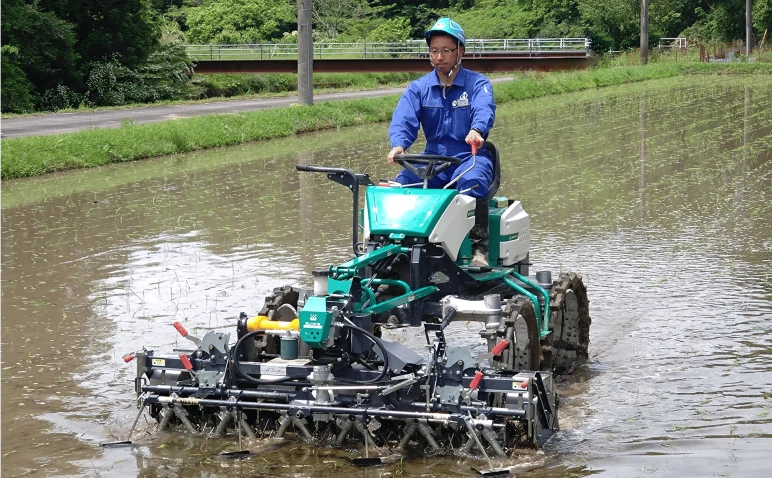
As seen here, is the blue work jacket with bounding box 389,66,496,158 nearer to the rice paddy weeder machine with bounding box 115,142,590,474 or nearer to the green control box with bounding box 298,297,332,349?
the rice paddy weeder machine with bounding box 115,142,590,474

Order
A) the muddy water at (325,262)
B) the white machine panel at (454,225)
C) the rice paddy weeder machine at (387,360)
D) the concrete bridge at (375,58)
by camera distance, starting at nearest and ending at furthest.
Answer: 1. the rice paddy weeder machine at (387,360)
2. the muddy water at (325,262)
3. the white machine panel at (454,225)
4. the concrete bridge at (375,58)

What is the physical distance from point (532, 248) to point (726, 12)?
73.4m

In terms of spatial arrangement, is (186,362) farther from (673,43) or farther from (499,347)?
(673,43)

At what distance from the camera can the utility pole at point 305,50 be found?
29.0 meters

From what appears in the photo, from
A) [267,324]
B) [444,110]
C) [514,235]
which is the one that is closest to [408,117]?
[444,110]

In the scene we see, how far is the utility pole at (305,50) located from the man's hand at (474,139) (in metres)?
21.8

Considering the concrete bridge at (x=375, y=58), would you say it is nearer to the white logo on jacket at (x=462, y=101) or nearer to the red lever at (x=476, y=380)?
the white logo on jacket at (x=462, y=101)

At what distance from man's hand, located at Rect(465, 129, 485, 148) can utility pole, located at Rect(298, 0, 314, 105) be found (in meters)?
21.8

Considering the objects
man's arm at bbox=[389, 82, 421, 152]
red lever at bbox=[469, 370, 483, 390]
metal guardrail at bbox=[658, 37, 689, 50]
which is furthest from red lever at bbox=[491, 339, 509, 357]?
metal guardrail at bbox=[658, 37, 689, 50]

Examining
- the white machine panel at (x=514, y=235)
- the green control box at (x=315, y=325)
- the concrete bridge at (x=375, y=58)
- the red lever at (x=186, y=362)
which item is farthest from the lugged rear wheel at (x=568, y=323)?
the concrete bridge at (x=375, y=58)


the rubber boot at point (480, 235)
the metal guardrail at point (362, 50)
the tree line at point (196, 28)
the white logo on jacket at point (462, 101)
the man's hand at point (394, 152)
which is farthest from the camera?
the metal guardrail at point (362, 50)

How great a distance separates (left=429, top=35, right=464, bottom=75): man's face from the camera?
7.90m

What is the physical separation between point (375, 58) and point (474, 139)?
47.7 meters

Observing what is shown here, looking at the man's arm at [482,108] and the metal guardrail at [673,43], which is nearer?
the man's arm at [482,108]
